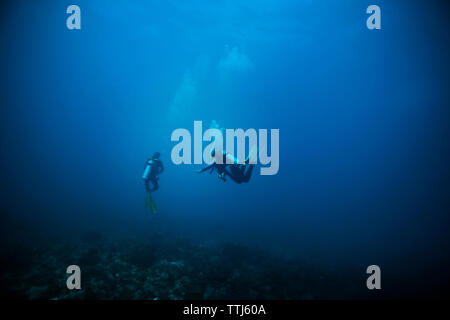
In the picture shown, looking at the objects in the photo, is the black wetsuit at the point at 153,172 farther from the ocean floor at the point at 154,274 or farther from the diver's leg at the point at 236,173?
the diver's leg at the point at 236,173

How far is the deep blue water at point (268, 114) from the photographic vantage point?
64.3 ft

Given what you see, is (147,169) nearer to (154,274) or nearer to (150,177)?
(150,177)

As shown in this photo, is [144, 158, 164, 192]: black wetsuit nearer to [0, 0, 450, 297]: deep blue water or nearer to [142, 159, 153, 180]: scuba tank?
[142, 159, 153, 180]: scuba tank

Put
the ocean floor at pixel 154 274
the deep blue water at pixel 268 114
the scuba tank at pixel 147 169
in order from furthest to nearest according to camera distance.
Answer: the deep blue water at pixel 268 114 → the scuba tank at pixel 147 169 → the ocean floor at pixel 154 274

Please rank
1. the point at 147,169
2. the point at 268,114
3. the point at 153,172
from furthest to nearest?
the point at 268,114
the point at 153,172
the point at 147,169

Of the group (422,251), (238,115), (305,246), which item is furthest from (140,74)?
(422,251)

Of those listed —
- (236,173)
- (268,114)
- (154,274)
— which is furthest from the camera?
(268,114)

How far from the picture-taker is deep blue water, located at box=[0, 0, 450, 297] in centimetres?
1961

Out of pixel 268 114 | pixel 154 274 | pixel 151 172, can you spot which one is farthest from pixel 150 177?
pixel 268 114

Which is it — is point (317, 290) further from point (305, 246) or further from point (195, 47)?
point (195, 47)

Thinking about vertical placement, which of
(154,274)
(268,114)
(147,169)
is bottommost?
(154,274)

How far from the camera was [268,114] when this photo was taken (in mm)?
87312

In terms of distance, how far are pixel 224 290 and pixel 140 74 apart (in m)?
83.6

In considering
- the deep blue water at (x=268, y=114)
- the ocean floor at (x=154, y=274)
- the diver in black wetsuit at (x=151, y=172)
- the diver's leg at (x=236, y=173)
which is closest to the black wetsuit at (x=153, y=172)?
the diver in black wetsuit at (x=151, y=172)
